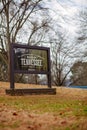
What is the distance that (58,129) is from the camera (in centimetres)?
565

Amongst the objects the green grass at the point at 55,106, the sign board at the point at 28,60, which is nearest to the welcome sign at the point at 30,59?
the sign board at the point at 28,60

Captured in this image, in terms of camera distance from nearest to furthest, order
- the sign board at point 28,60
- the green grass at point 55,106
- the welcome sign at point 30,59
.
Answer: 1. the green grass at point 55,106
2. the sign board at point 28,60
3. the welcome sign at point 30,59

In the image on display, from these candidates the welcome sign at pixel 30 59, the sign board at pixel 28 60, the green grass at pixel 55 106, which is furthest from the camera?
the welcome sign at pixel 30 59

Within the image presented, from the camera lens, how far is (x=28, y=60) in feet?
52.5

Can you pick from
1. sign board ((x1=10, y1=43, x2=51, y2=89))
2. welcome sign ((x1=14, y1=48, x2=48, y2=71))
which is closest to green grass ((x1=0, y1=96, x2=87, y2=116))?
sign board ((x1=10, y1=43, x2=51, y2=89))

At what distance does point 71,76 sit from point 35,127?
49342 millimetres

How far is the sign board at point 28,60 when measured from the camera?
50.5 feet

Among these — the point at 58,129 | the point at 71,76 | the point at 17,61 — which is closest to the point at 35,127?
the point at 58,129

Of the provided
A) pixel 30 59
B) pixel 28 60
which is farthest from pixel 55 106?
pixel 30 59

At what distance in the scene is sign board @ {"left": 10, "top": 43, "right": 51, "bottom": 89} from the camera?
15401 millimetres

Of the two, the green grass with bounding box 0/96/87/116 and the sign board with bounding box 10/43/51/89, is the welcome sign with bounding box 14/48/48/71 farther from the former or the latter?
the green grass with bounding box 0/96/87/116

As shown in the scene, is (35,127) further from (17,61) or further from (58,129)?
(17,61)

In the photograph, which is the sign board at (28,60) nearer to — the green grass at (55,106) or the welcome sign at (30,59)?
the welcome sign at (30,59)

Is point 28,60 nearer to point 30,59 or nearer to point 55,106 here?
point 30,59
